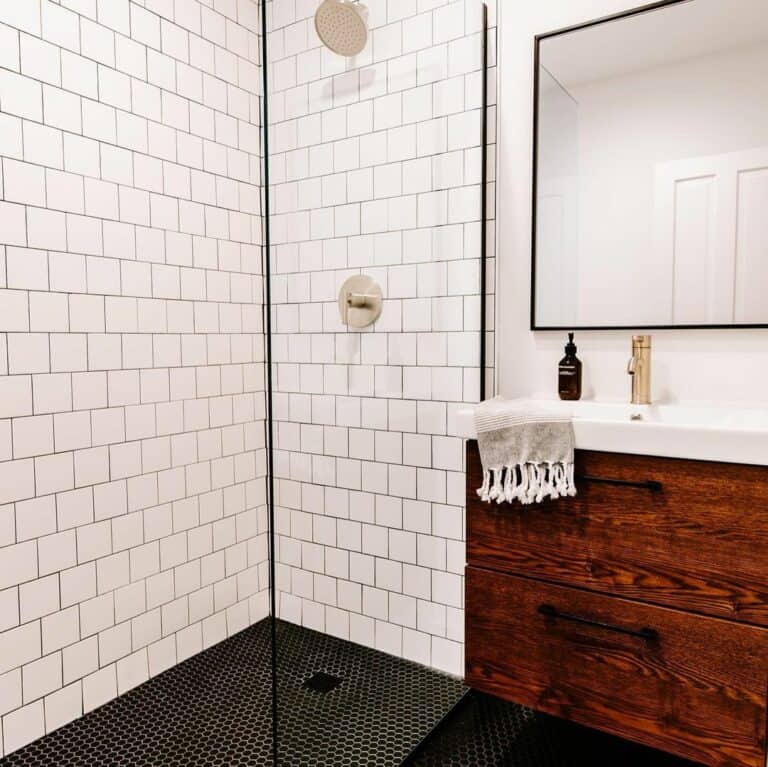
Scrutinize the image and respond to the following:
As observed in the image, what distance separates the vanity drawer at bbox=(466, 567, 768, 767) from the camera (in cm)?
134

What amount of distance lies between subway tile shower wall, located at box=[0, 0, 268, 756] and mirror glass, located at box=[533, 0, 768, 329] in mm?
1127

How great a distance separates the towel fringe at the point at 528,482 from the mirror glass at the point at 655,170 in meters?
0.59

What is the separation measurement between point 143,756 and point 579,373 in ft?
5.22

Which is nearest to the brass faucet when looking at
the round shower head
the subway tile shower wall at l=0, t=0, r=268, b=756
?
the round shower head

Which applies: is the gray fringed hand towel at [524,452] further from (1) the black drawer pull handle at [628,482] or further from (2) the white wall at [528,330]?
(2) the white wall at [528,330]

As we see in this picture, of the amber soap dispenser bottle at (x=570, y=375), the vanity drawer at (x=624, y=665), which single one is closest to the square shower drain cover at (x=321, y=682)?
the vanity drawer at (x=624, y=665)

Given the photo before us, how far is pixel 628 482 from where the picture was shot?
1421 mm

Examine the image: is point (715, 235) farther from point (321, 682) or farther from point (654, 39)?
point (321, 682)

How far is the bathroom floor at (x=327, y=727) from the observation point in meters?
1.69

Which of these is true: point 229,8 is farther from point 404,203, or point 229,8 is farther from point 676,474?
point 676,474

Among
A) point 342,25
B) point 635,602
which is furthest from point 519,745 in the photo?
point 342,25

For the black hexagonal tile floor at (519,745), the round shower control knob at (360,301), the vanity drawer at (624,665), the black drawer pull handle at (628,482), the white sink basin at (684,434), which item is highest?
the round shower control knob at (360,301)

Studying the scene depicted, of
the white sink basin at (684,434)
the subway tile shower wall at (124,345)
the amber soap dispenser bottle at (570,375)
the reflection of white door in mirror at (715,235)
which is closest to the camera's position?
the white sink basin at (684,434)

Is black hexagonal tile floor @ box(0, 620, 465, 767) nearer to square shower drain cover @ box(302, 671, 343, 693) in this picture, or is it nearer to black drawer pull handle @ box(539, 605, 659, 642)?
square shower drain cover @ box(302, 671, 343, 693)
